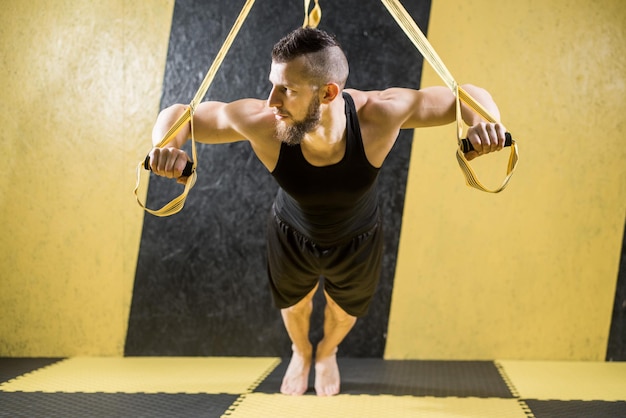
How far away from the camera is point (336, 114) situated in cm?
214

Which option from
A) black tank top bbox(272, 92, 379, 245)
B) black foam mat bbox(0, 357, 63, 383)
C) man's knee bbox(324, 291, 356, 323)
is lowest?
black foam mat bbox(0, 357, 63, 383)

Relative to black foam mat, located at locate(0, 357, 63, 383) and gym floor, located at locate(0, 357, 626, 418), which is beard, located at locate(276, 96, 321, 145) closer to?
gym floor, located at locate(0, 357, 626, 418)

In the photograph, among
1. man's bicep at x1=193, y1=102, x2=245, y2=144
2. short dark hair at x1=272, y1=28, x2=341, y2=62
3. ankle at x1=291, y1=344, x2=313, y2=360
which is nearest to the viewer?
short dark hair at x1=272, y1=28, x2=341, y2=62

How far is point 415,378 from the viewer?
275 cm

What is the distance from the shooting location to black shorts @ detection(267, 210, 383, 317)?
2.40 m

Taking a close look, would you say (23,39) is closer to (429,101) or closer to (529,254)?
(429,101)

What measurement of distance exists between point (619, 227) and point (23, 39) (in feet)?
9.24

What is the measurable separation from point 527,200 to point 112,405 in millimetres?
1939

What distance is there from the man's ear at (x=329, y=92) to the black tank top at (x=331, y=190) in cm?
13

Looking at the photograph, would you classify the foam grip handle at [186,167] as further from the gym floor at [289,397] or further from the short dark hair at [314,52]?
the gym floor at [289,397]

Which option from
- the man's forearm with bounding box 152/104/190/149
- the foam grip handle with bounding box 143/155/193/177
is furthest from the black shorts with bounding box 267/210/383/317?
the foam grip handle with bounding box 143/155/193/177

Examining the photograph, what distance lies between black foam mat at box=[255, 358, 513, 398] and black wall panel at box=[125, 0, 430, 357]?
173 millimetres

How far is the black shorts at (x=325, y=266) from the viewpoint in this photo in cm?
240

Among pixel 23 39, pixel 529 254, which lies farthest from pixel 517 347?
pixel 23 39
